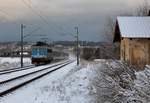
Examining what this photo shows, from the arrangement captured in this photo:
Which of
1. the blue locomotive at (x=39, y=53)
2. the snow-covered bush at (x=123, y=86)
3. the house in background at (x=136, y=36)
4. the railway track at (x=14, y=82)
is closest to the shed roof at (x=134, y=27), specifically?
the house in background at (x=136, y=36)

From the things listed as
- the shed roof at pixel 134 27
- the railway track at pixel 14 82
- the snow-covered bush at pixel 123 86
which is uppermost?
the shed roof at pixel 134 27

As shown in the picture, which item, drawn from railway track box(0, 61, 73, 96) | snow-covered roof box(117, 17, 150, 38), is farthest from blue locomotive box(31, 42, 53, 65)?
snow-covered roof box(117, 17, 150, 38)

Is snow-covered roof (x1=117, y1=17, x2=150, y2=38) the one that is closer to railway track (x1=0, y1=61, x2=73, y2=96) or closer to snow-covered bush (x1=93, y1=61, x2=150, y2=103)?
railway track (x1=0, y1=61, x2=73, y2=96)

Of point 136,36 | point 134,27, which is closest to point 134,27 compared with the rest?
point 134,27

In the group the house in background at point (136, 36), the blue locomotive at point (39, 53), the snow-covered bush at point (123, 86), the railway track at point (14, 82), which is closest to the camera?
the snow-covered bush at point (123, 86)

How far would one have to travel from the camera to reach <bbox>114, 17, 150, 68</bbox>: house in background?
32084 millimetres

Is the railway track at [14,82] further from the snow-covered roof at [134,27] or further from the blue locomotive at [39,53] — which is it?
the blue locomotive at [39,53]

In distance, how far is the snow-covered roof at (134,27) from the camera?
32094 mm

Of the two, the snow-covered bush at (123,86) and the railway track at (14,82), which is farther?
the railway track at (14,82)

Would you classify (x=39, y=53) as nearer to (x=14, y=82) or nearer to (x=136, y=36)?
(x=136, y=36)

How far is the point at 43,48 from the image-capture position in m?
68.5

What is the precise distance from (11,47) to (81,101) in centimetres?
14897

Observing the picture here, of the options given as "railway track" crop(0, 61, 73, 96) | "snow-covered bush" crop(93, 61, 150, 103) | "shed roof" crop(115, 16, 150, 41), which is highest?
"shed roof" crop(115, 16, 150, 41)

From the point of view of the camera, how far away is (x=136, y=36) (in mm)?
31969
